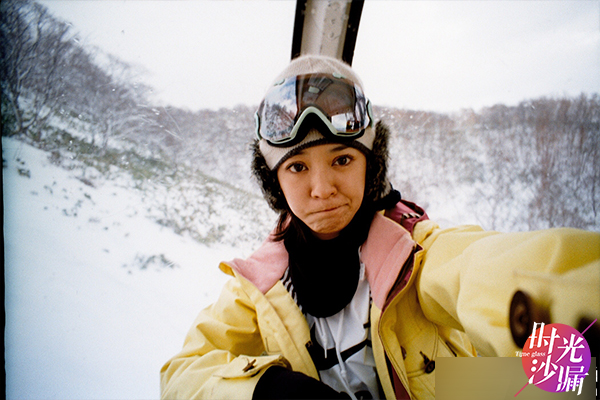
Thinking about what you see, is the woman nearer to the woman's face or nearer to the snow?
the woman's face

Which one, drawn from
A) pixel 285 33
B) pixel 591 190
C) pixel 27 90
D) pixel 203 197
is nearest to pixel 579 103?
pixel 591 190

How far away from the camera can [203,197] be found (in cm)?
197

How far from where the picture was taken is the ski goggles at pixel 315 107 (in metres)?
1.00

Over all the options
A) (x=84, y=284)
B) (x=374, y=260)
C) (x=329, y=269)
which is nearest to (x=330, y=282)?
(x=329, y=269)

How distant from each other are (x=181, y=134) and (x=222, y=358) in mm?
1426

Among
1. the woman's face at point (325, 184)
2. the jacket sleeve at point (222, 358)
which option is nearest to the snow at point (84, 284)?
the jacket sleeve at point (222, 358)

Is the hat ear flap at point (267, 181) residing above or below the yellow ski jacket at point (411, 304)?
above

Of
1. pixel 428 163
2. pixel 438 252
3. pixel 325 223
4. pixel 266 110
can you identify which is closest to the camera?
pixel 438 252

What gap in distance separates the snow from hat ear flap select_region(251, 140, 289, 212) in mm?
864

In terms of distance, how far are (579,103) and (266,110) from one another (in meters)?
1.35

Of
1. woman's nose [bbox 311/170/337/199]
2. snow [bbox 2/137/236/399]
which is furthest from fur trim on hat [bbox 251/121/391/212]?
snow [bbox 2/137/236/399]

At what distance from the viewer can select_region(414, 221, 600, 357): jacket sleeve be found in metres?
0.48

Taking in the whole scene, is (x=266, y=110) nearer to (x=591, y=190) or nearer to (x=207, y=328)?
(x=207, y=328)

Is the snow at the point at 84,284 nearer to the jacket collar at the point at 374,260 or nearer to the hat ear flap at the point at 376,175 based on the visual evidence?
the jacket collar at the point at 374,260
